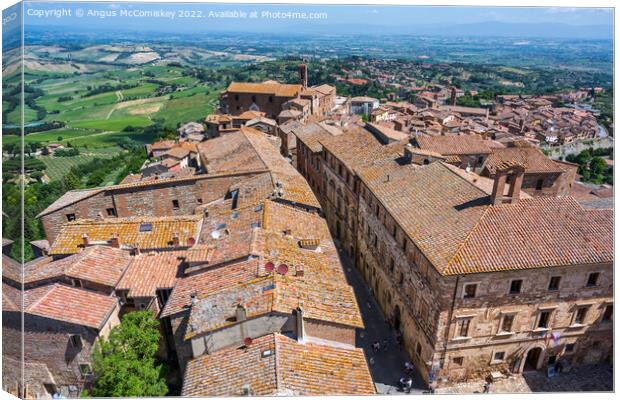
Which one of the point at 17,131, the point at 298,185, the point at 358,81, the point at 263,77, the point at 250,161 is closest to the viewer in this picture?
the point at 17,131

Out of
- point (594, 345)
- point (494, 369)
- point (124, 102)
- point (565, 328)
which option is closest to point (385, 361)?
point (494, 369)

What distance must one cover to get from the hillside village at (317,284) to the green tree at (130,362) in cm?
91

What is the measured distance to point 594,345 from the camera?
21.5m

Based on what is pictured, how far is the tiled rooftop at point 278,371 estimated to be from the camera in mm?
14586

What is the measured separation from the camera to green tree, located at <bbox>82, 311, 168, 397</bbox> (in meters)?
15.5

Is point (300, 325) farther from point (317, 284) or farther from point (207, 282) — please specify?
point (207, 282)

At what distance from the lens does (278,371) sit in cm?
1470

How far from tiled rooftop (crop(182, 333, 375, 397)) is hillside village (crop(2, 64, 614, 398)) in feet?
0.17

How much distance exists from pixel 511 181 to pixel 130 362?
18.3 metres

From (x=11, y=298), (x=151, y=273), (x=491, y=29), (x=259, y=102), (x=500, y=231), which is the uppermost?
(x=491, y=29)

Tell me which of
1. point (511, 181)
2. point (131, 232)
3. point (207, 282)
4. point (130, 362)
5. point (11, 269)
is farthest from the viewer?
point (131, 232)

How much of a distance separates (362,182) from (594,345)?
15.5 meters

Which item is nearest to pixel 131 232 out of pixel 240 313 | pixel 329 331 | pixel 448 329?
pixel 240 313

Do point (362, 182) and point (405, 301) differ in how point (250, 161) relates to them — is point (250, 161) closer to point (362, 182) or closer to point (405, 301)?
point (362, 182)
